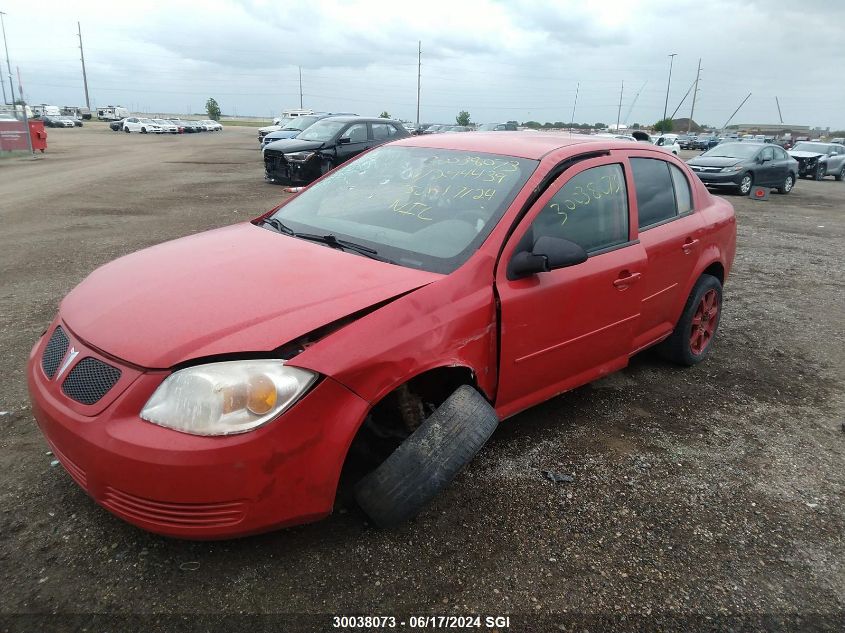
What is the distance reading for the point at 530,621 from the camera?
2.14m

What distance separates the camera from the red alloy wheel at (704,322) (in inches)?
174

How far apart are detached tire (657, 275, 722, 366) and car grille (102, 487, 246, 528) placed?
11.0 ft

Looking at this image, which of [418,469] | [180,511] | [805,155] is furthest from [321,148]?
[805,155]

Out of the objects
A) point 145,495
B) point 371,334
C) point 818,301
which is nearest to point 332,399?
point 371,334

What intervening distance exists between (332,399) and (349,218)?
4.55 feet

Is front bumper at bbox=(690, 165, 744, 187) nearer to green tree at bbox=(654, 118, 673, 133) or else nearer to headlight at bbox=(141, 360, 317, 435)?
headlight at bbox=(141, 360, 317, 435)

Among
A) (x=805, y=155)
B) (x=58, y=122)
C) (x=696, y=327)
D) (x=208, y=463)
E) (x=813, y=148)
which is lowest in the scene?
(x=696, y=327)

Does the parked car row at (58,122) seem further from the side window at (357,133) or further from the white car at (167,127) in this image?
the side window at (357,133)

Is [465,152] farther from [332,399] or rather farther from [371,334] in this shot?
[332,399]

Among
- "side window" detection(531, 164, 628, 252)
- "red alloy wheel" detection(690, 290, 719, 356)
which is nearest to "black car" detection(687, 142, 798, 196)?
"red alloy wheel" detection(690, 290, 719, 356)

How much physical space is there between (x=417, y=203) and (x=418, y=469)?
1458 millimetres

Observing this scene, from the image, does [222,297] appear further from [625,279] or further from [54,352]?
Answer: [625,279]

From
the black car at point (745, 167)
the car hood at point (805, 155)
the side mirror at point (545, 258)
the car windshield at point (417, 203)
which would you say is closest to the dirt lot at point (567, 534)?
the side mirror at point (545, 258)

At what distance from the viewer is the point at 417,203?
10.3 ft
